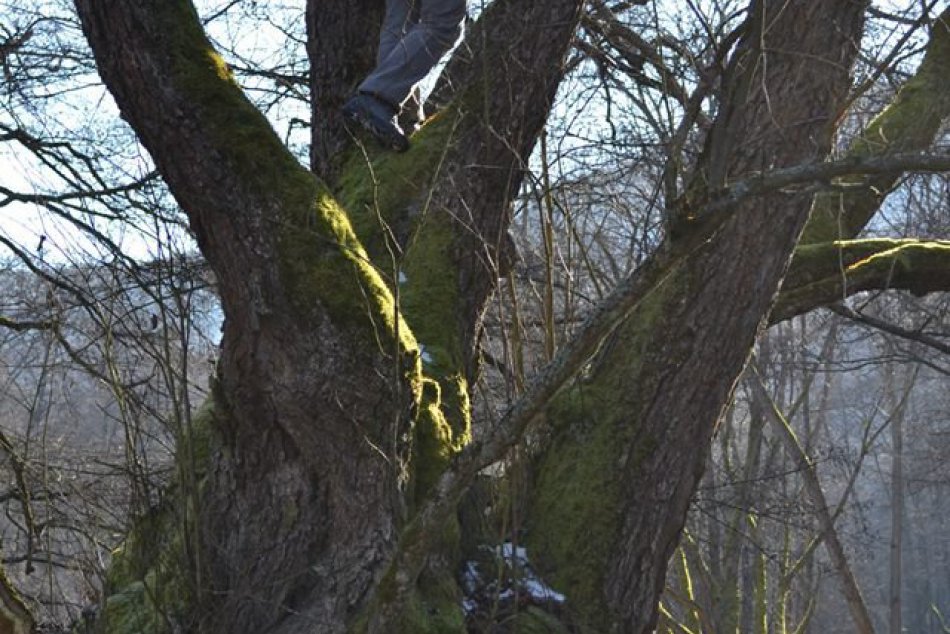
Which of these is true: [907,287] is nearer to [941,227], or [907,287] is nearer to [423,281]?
[423,281]

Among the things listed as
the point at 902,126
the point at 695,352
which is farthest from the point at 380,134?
the point at 902,126

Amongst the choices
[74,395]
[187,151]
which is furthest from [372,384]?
[74,395]

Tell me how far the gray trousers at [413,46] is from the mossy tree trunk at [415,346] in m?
0.14

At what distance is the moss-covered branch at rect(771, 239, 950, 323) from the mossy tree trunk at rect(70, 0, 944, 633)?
0.98 meters

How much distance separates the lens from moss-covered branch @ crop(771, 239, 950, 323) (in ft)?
15.1

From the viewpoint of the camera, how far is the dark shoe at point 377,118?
4273 mm

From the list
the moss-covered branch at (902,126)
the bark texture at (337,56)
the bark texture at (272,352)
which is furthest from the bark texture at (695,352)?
the bark texture at (337,56)

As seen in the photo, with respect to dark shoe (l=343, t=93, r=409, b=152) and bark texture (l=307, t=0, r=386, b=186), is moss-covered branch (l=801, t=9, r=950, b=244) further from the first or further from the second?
bark texture (l=307, t=0, r=386, b=186)

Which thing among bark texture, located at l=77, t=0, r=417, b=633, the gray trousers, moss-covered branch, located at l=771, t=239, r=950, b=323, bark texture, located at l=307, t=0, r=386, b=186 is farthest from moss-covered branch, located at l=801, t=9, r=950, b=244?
bark texture, located at l=77, t=0, r=417, b=633

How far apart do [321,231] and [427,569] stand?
1.17 m

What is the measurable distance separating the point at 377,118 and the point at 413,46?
14.0 inches

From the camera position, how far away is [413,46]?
4090 millimetres

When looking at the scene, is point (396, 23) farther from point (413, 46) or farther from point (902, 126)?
point (902, 126)

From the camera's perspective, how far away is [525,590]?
3.62 m
